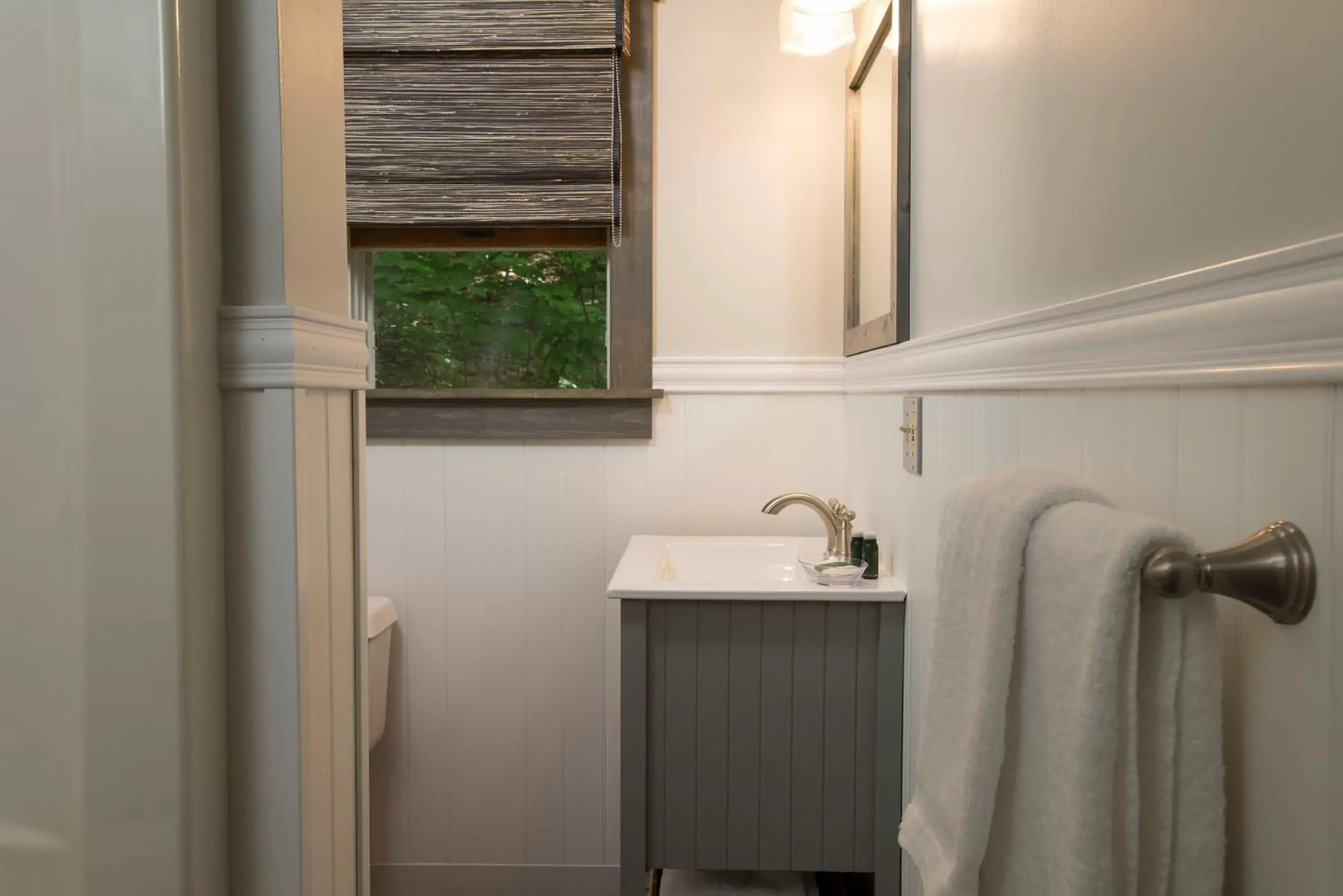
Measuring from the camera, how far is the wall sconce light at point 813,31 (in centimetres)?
189

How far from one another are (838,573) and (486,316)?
3.70ft

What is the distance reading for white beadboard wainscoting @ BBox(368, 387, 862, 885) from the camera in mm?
2168

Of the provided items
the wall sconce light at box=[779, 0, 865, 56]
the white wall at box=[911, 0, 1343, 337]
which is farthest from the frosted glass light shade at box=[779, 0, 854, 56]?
the white wall at box=[911, 0, 1343, 337]

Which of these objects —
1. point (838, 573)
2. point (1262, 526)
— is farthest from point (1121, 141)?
point (838, 573)

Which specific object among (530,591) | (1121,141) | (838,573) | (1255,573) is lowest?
(530,591)

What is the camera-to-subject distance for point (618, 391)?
6.95ft

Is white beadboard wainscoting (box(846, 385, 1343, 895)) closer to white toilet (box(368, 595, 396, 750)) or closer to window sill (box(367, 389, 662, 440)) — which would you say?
window sill (box(367, 389, 662, 440))

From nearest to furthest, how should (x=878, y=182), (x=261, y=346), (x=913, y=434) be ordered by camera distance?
1. (x=261, y=346)
2. (x=913, y=434)
3. (x=878, y=182)

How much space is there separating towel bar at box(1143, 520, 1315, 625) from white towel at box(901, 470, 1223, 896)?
0.02m

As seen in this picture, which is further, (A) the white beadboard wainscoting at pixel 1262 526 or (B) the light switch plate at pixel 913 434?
(B) the light switch plate at pixel 913 434

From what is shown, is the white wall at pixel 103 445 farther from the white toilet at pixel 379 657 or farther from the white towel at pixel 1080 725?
the white toilet at pixel 379 657

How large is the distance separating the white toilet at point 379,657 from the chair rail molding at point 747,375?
0.77m

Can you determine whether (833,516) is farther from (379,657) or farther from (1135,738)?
(1135,738)

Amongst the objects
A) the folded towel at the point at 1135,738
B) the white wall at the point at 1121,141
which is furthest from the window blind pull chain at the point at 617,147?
the folded towel at the point at 1135,738
